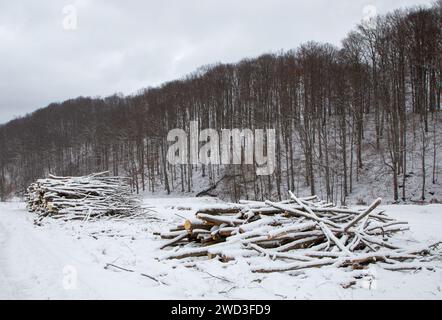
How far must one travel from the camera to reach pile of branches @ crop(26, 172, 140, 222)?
13.5 m

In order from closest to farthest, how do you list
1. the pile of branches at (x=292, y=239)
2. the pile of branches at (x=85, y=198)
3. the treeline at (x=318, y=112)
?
the pile of branches at (x=292, y=239) < the pile of branches at (x=85, y=198) < the treeline at (x=318, y=112)

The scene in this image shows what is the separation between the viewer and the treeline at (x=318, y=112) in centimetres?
2912

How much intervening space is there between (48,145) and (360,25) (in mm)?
57962

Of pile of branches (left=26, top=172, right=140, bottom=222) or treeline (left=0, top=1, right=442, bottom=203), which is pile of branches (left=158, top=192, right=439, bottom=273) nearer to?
pile of branches (left=26, top=172, right=140, bottom=222)

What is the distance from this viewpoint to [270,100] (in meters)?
37.3

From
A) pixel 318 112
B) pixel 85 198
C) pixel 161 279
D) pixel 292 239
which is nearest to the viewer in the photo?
pixel 161 279

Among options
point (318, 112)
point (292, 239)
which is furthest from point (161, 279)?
point (318, 112)

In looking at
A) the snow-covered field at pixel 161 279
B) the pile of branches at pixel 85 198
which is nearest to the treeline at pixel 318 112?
the pile of branches at pixel 85 198

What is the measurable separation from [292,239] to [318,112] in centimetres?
2948

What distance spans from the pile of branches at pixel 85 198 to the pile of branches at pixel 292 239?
5.86 meters

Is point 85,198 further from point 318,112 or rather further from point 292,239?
point 318,112

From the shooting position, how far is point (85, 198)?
558 inches

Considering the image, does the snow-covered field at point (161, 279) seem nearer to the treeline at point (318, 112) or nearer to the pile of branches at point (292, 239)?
the pile of branches at point (292, 239)

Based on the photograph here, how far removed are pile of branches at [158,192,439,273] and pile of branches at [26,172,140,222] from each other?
586 centimetres
